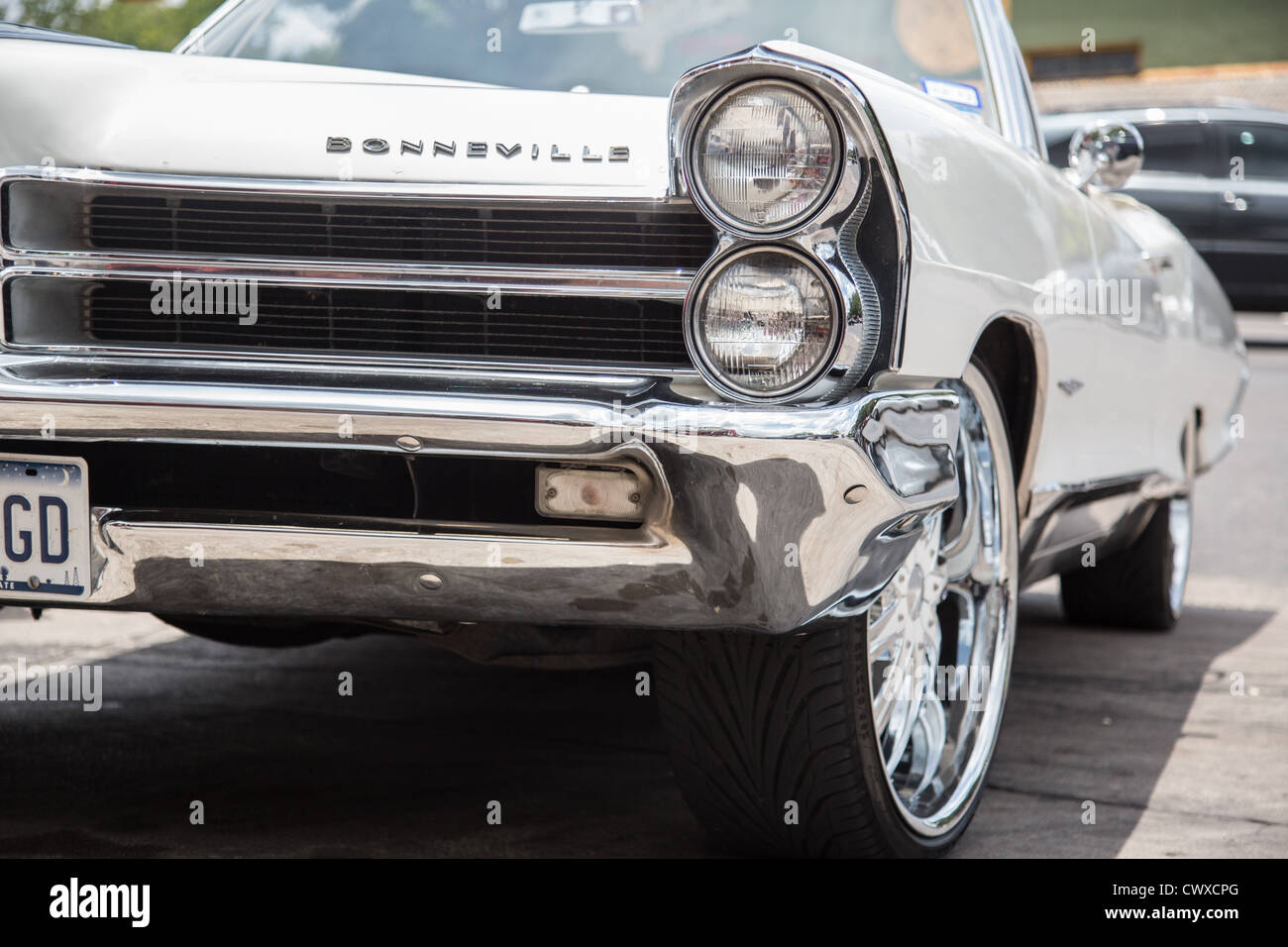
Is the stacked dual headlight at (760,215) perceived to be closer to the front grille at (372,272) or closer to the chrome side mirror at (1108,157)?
the front grille at (372,272)

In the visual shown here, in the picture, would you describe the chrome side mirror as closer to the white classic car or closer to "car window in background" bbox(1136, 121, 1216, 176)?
the white classic car

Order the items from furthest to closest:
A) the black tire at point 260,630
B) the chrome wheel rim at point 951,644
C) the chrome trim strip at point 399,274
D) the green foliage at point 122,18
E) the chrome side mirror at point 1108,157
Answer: the green foliage at point 122,18 < the chrome side mirror at point 1108,157 < the black tire at point 260,630 < the chrome wheel rim at point 951,644 < the chrome trim strip at point 399,274

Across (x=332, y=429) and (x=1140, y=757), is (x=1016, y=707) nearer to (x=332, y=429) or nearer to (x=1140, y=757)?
(x=1140, y=757)

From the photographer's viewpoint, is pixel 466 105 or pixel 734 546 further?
pixel 466 105

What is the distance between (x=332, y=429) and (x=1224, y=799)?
199 centimetres

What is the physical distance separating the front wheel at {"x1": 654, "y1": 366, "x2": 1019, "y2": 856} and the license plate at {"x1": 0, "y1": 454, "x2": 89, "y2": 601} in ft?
2.88

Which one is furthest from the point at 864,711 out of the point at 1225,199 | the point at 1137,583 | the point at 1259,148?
the point at 1259,148

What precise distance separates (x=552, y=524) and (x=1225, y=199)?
11.4 m

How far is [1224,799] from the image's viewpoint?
128 inches

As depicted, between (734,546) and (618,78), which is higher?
(618,78)

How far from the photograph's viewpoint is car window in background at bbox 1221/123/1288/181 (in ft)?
41.5

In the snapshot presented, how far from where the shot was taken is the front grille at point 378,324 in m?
2.39

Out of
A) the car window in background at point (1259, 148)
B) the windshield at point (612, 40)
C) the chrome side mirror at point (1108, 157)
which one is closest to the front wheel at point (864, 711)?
the windshield at point (612, 40)
